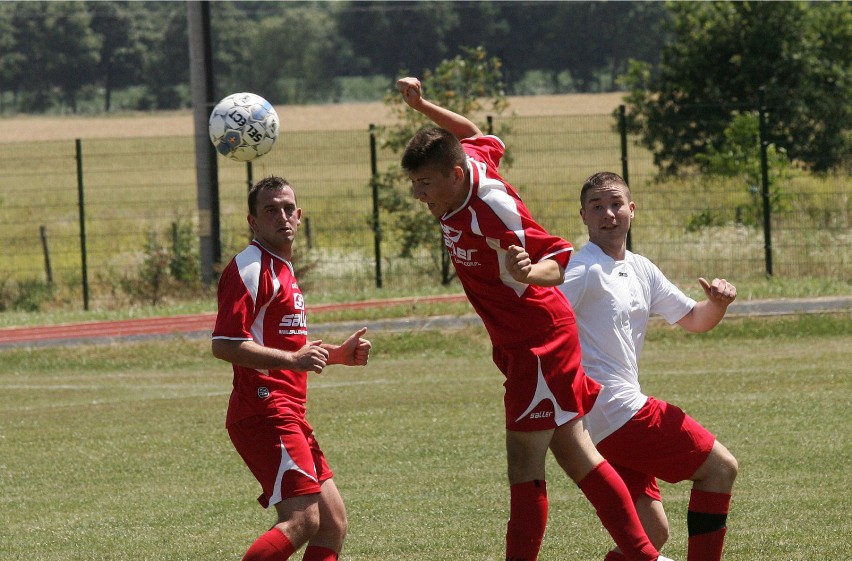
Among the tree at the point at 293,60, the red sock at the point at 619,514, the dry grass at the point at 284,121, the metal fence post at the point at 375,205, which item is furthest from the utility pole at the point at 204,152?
the tree at the point at 293,60

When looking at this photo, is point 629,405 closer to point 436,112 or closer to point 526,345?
Result: point 526,345

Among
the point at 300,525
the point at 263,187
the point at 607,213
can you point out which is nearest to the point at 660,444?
the point at 607,213

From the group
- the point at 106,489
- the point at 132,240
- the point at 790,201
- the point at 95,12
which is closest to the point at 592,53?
the point at 95,12

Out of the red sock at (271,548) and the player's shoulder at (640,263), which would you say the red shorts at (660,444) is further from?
the red sock at (271,548)

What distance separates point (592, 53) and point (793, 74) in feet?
188

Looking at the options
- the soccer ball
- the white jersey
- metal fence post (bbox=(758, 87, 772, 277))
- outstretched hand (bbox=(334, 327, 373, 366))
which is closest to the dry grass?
metal fence post (bbox=(758, 87, 772, 277))

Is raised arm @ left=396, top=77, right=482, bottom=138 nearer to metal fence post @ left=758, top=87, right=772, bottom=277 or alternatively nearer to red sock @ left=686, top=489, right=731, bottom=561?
red sock @ left=686, top=489, right=731, bottom=561

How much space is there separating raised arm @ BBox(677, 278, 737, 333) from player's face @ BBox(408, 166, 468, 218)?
1.13 meters

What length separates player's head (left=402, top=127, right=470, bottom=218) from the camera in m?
5.18

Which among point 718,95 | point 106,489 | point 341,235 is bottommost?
point 106,489

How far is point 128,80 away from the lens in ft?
289

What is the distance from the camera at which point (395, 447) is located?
8.95 m

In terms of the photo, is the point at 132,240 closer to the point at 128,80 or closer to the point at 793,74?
the point at 793,74

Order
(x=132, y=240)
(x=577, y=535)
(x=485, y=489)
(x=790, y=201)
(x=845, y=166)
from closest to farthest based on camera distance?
(x=577, y=535)
(x=485, y=489)
(x=790, y=201)
(x=845, y=166)
(x=132, y=240)
